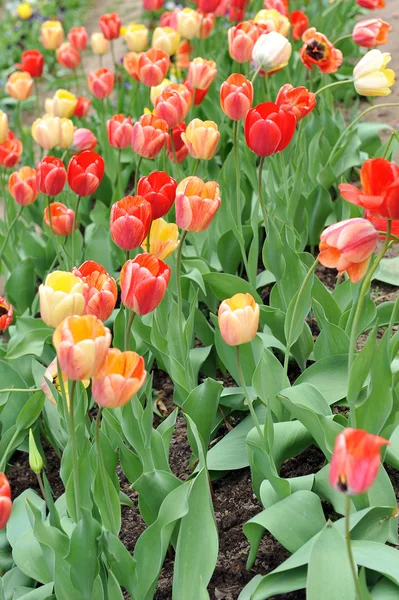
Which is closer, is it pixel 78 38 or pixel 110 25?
pixel 110 25

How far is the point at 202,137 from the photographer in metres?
2.09

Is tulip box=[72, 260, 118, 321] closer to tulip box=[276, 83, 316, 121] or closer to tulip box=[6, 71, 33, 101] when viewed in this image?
tulip box=[276, 83, 316, 121]

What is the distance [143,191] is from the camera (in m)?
1.86

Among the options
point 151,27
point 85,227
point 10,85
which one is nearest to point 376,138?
point 85,227

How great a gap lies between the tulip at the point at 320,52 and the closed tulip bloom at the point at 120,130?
60cm

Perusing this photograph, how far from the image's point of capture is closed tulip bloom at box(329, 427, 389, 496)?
1.03 metres

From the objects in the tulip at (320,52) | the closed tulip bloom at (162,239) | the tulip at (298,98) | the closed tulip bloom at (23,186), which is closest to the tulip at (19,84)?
the closed tulip bloom at (23,186)

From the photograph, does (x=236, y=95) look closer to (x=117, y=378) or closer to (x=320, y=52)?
(x=320, y=52)

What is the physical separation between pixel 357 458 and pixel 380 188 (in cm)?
54

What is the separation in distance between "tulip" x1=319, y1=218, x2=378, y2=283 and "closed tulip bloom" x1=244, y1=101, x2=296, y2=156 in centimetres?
48

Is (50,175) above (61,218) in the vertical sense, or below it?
above

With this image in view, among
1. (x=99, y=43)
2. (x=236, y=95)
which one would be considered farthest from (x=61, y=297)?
(x=99, y=43)

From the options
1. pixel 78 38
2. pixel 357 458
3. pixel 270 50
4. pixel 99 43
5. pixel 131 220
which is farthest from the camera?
pixel 99 43

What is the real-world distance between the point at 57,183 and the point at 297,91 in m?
0.67
